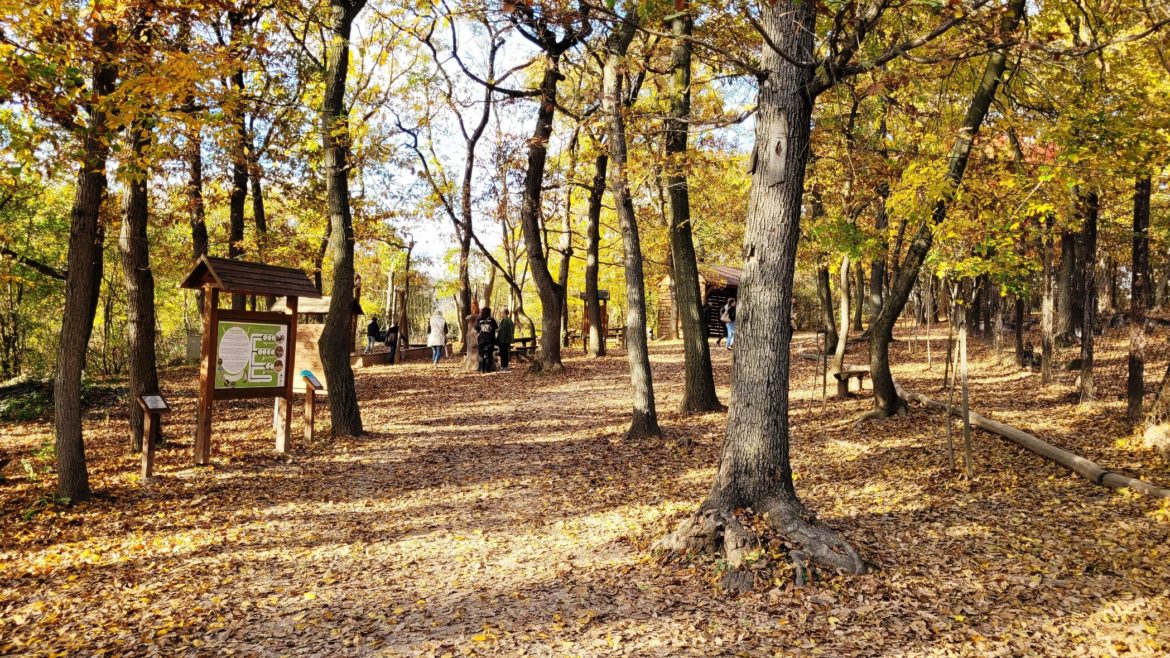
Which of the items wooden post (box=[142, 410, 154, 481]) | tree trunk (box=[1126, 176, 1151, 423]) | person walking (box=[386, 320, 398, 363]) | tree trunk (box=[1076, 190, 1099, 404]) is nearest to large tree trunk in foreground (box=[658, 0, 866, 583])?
tree trunk (box=[1126, 176, 1151, 423])

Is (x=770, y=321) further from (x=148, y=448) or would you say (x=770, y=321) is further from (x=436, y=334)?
(x=436, y=334)

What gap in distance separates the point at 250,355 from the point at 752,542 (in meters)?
6.88

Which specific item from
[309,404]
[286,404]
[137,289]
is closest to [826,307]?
[309,404]

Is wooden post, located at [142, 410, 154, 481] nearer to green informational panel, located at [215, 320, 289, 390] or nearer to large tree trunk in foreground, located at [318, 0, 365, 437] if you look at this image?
green informational panel, located at [215, 320, 289, 390]

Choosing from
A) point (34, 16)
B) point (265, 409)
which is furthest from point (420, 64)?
point (34, 16)

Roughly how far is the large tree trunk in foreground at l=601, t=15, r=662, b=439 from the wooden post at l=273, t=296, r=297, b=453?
456 cm

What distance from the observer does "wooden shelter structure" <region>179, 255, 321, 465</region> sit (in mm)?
8328

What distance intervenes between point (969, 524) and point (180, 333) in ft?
128

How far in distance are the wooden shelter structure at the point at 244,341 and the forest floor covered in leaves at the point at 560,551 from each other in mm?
668

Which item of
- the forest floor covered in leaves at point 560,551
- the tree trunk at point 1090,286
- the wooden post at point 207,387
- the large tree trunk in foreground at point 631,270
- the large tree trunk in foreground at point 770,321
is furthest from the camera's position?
the tree trunk at point 1090,286

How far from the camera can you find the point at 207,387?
328 inches

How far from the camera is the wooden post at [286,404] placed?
901 cm

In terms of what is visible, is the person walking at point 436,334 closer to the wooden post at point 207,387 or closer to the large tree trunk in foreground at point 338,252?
the large tree trunk in foreground at point 338,252

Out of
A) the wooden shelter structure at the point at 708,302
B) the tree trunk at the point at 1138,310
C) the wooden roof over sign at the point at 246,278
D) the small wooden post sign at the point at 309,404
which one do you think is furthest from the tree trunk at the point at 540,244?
the wooden shelter structure at the point at 708,302
